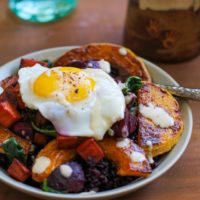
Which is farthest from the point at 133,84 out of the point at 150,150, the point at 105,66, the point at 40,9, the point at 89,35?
the point at 40,9

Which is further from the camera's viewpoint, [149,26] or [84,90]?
[149,26]

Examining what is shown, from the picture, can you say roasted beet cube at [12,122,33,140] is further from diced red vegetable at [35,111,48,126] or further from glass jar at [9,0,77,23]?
glass jar at [9,0,77,23]

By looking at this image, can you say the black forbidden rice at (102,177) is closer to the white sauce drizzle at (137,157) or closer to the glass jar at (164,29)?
the white sauce drizzle at (137,157)

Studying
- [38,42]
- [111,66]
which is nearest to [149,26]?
[111,66]

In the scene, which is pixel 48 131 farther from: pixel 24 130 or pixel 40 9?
pixel 40 9

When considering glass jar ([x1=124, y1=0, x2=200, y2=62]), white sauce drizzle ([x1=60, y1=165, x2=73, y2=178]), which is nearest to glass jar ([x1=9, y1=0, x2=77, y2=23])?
glass jar ([x1=124, y1=0, x2=200, y2=62])

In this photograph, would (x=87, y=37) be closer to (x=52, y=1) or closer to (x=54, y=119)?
(x=52, y=1)
